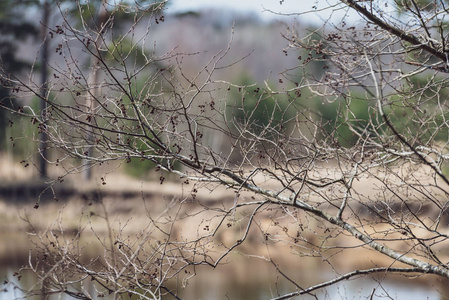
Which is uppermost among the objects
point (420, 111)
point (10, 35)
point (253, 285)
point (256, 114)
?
point (10, 35)

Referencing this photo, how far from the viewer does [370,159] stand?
4898mm

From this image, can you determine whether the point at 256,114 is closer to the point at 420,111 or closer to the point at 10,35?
the point at 10,35

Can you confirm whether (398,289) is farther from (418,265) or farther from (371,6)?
(371,6)

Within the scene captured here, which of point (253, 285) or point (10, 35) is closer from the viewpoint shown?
point (253, 285)

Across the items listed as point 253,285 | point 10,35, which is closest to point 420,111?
point 253,285

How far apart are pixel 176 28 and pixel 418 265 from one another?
33.5 meters

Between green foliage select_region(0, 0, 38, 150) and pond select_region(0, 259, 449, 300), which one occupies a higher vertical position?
green foliage select_region(0, 0, 38, 150)

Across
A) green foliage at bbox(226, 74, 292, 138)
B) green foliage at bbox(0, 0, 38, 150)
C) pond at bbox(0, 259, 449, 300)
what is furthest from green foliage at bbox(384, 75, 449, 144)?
green foliage at bbox(0, 0, 38, 150)

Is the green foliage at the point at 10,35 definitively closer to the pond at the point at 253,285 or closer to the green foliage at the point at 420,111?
the pond at the point at 253,285

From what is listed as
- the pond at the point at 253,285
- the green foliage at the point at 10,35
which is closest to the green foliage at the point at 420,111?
the pond at the point at 253,285

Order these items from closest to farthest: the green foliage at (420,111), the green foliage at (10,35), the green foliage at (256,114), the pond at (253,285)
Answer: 1. the green foliage at (420,111)
2. the green foliage at (256,114)
3. the pond at (253,285)
4. the green foliage at (10,35)

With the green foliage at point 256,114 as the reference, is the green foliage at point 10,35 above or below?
above

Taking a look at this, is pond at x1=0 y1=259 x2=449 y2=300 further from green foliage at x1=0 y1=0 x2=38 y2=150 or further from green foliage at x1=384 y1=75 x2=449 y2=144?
green foliage at x1=0 y1=0 x2=38 y2=150

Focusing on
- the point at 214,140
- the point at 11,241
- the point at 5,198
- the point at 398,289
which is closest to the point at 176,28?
the point at 214,140
